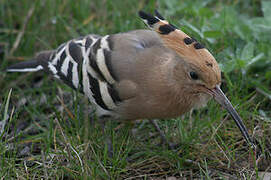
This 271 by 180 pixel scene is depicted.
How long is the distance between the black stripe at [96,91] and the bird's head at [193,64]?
0.48 metres

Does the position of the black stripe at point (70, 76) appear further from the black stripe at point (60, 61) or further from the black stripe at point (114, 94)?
the black stripe at point (114, 94)

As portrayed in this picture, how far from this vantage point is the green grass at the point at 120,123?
2.05 metres

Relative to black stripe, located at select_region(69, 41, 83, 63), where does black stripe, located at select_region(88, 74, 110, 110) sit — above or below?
below

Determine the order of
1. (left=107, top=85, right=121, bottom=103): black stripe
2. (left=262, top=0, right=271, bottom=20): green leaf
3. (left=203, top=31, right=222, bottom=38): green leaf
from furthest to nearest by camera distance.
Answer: (left=262, top=0, right=271, bottom=20): green leaf < (left=203, top=31, right=222, bottom=38): green leaf < (left=107, top=85, right=121, bottom=103): black stripe

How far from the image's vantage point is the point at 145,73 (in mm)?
2156

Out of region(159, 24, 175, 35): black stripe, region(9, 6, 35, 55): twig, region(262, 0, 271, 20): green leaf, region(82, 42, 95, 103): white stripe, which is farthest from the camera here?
region(9, 6, 35, 55): twig

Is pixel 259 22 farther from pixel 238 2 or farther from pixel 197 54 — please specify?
pixel 197 54

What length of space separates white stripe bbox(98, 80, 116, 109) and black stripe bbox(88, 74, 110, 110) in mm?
21

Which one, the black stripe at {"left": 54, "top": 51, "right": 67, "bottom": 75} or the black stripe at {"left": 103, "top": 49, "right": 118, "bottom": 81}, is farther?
the black stripe at {"left": 54, "top": 51, "right": 67, "bottom": 75}

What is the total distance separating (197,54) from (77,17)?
1.62 meters

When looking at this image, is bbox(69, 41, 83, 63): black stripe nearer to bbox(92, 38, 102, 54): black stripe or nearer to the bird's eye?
bbox(92, 38, 102, 54): black stripe

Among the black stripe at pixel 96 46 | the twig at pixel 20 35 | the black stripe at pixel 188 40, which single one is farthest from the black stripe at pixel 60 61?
the black stripe at pixel 188 40

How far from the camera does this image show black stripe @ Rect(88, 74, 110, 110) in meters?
2.33

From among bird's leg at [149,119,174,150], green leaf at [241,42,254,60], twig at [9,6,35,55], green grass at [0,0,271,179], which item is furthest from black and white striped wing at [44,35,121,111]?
green leaf at [241,42,254,60]
